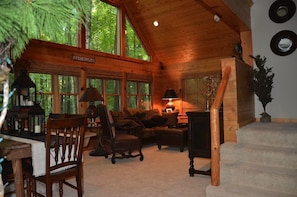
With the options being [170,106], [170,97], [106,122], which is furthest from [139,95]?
[106,122]

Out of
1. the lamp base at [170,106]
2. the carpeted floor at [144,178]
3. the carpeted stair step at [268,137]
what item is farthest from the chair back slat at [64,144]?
the lamp base at [170,106]

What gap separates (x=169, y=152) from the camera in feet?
18.0

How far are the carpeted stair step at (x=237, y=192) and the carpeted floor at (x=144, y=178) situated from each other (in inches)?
11.1

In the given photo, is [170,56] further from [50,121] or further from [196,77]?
[50,121]

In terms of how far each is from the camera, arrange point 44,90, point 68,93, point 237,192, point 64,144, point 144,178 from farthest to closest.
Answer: point 68,93 < point 44,90 < point 144,178 < point 237,192 < point 64,144

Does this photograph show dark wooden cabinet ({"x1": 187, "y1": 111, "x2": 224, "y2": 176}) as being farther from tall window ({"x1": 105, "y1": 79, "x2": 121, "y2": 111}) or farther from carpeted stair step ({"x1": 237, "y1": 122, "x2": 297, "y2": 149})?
tall window ({"x1": 105, "y1": 79, "x2": 121, "y2": 111})

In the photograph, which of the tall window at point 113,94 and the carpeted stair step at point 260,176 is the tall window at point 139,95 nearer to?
the tall window at point 113,94

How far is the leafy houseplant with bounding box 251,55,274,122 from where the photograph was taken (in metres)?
4.37

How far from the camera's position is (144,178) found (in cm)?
364

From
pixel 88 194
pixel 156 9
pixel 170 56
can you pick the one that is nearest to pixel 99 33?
pixel 156 9

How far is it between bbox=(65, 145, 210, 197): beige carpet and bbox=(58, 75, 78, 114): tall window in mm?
1449

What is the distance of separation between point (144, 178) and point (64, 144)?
166 cm

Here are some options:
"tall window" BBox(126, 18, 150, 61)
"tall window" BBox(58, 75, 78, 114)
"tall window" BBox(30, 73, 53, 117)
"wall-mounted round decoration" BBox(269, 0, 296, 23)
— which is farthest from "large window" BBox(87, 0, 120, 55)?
"wall-mounted round decoration" BBox(269, 0, 296, 23)

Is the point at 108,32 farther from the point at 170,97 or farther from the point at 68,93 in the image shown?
the point at 170,97
